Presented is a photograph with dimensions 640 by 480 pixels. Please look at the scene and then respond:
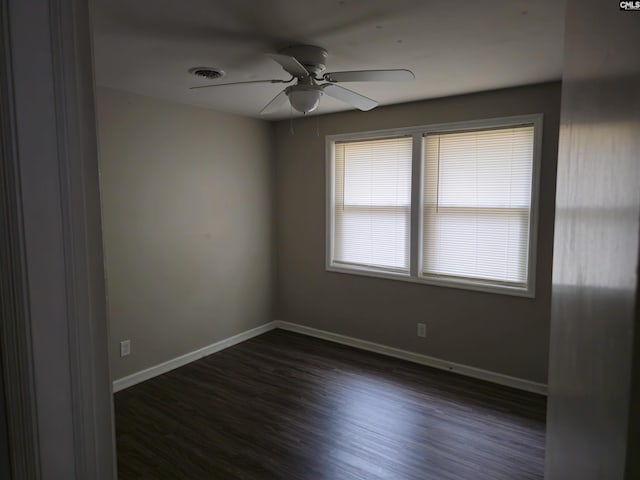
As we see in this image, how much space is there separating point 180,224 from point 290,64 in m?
2.22

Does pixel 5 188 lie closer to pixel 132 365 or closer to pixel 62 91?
pixel 62 91

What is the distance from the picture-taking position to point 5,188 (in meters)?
0.64

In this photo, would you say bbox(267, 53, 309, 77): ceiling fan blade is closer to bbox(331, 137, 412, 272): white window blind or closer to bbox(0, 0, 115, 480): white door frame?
bbox(0, 0, 115, 480): white door frame

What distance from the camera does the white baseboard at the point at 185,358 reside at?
3367mm

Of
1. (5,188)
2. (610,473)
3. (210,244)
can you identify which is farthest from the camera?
(210,244)

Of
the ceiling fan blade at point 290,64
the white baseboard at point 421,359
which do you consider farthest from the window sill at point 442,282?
the ceiling fan blade at point 290,64

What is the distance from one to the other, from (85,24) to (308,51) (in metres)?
1.77

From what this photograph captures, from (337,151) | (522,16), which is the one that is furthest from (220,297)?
(522,16)

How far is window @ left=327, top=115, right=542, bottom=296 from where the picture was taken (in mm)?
3289

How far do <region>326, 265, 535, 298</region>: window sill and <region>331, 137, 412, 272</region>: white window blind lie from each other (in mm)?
78

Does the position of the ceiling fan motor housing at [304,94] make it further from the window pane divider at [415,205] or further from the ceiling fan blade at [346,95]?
the window pane divider at [415,205]

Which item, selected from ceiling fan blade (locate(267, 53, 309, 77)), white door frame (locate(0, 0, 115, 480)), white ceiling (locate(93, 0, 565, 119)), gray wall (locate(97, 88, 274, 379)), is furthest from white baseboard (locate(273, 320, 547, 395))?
white door frame (locate(0, 0, 115, 480))

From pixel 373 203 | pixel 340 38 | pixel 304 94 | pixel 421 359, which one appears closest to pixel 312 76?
pixel 304 94

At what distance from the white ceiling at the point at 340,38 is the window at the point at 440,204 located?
1.96 feet
